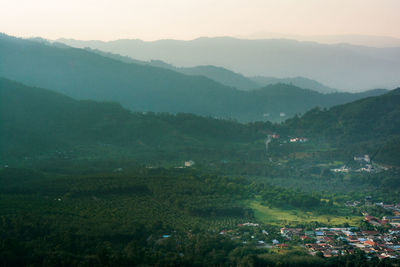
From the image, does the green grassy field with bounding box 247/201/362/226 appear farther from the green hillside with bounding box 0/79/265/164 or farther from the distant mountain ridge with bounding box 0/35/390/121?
the distant mountain ridge with bounding box 0/35/390/121

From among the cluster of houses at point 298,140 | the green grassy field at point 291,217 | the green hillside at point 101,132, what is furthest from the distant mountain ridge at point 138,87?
the green grassy field at point 291,217

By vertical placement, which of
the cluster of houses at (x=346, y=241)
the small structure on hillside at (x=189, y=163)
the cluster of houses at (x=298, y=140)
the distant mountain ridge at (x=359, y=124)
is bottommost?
the cluster of houses at (x=346, y=241)

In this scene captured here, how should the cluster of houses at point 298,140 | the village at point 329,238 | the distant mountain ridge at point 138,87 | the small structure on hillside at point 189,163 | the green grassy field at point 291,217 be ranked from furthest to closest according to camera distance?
the distant mountain ridge at point 138,87 → the cluster of houses at point 298,140 → the small structure on hillside at point 189,163 → the green grassy field at point 291,217 → the village at point 329,238

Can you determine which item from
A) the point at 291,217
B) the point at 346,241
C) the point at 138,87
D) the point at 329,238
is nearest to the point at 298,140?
the point at 291,217

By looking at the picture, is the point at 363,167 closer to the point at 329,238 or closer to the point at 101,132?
the point at 329,238

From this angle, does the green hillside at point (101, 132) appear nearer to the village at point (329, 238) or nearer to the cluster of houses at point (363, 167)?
the cluster of houses at point (363, 167)

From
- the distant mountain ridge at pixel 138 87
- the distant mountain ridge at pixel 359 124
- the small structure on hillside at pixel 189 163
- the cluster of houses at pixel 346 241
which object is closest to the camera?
the cluster of houses at pixel 346 241

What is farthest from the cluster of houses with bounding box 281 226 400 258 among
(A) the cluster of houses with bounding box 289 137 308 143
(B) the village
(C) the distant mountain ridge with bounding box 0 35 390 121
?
(C) the distant mountain ridge with bounding box 0 35 390 121

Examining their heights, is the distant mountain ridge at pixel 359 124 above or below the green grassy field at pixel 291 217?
above
